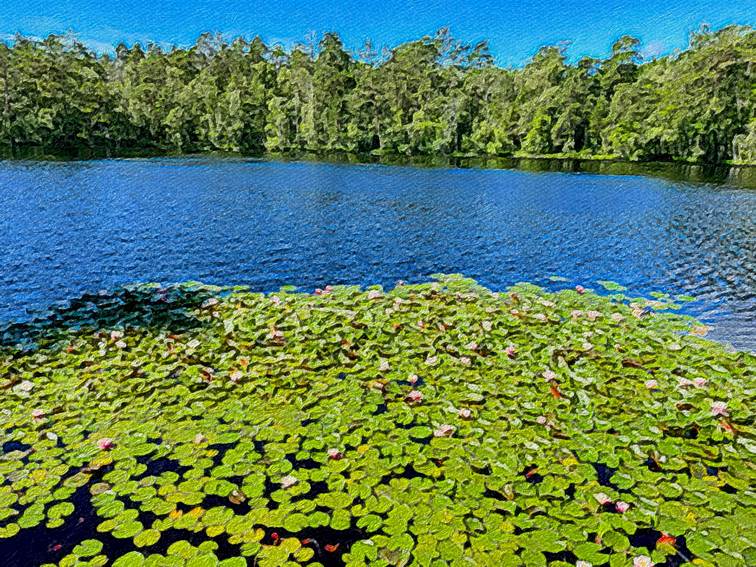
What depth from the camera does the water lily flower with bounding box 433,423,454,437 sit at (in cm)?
632

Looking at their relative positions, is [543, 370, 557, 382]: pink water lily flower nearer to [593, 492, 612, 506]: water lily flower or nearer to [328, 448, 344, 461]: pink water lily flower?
[593, 492, 612, 506]: water lily flower

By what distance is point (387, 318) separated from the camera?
10.2 metres

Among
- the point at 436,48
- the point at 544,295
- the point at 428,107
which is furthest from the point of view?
the point at 436,48

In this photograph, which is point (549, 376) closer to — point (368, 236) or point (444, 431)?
point (444, 431)

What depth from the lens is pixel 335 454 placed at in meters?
5.95

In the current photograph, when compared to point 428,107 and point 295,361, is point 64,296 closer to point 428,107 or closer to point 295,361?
point 295,361

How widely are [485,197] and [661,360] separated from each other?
1210 inches

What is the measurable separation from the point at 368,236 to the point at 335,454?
17.7m

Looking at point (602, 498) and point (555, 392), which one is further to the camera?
point (555, 392)

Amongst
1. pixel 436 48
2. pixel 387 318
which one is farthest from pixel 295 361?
pixel 436 48

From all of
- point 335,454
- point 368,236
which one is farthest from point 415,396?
point 368,236

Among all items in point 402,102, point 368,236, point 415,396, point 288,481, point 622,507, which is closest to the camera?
point 622,507

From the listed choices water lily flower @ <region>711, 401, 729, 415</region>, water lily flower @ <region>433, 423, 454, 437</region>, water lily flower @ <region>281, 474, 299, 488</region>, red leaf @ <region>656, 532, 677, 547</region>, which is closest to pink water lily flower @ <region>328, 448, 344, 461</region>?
water lily flower @ <region>281, 474, 299, 488</region>

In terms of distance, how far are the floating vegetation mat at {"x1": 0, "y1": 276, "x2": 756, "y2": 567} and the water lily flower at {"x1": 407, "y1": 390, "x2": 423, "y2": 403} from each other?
33 mm
